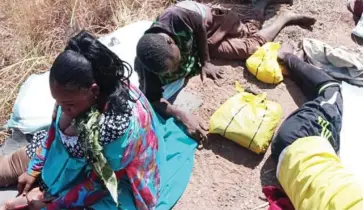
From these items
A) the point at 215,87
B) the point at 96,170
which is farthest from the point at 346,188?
the point at 215,87

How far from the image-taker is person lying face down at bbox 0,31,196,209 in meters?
2.19

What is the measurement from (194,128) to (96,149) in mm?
924

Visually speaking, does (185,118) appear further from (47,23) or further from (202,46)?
(47,23)

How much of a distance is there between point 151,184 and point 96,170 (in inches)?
15.1

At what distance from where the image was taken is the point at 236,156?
304 centimetres

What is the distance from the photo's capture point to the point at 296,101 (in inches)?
129

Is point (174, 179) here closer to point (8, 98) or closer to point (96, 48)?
point (96, 48)

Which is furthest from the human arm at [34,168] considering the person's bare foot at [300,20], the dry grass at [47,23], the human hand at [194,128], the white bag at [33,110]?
the person's bare foot at [300,20]

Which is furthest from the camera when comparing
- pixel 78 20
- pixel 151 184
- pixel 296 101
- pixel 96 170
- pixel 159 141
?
pixel 78 20

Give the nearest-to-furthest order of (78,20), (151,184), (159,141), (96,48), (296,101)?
(96,48), (151,184), (159,141), (296,101), (78,20)

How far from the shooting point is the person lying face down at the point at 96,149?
2188 mm

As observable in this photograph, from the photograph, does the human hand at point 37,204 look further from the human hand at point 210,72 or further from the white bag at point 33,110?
the human hand at point 210,72

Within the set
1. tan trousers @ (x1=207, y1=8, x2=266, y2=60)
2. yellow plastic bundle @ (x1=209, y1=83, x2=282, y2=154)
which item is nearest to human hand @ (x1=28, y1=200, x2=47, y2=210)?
yellow plastic bundle @ (x1=209, y1=83, x2=282, y2=154)

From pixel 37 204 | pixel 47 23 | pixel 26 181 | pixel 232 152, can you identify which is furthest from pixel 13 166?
pixel 47 23
